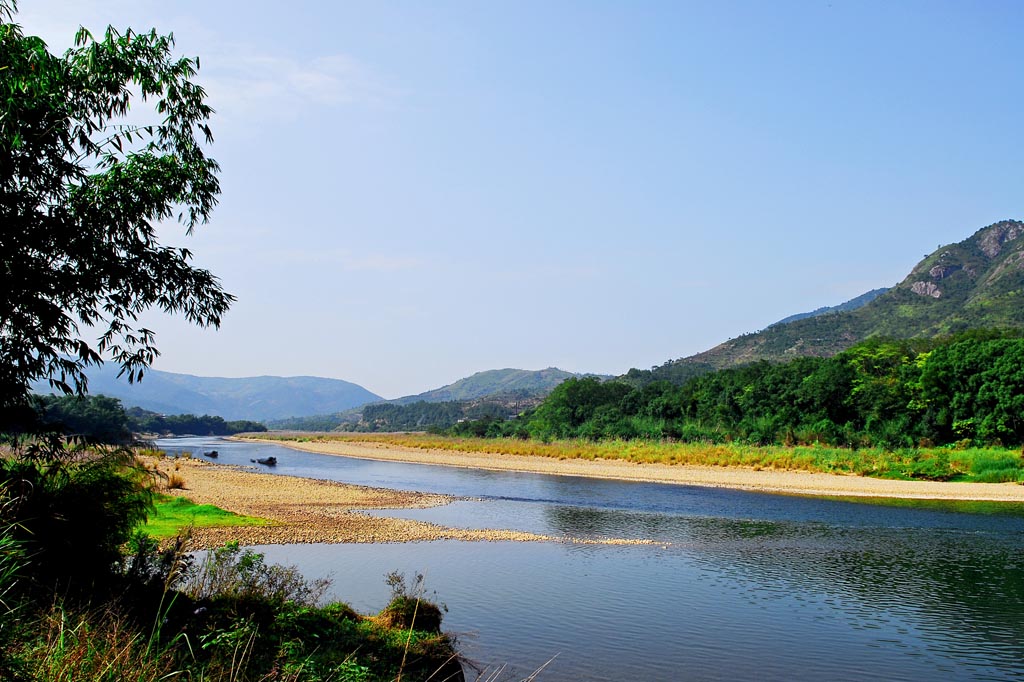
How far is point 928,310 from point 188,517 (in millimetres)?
146875

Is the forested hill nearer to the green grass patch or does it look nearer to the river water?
the river water

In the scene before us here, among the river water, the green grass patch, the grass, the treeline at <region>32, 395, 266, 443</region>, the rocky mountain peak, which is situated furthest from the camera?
the rocky mountain peak

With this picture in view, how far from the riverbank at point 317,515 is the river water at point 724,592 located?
130 cm

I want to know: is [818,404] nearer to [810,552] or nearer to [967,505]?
[967,505]

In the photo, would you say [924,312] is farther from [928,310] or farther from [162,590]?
[162,590]

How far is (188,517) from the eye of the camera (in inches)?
963

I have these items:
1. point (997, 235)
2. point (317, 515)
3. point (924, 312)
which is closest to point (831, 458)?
point (317, 515)

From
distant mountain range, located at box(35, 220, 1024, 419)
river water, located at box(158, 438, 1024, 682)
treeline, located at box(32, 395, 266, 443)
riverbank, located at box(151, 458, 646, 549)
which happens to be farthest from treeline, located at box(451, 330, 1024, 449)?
treeline, located at box(32, 395, 266, 443)

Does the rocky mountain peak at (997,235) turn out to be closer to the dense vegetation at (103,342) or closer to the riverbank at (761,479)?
the riverbank at (761,479)

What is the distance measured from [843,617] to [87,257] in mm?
15718

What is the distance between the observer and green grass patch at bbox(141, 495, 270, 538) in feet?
73.1

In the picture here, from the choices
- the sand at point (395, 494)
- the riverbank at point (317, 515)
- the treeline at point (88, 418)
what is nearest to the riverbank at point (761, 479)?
the sand at point (395, 494)

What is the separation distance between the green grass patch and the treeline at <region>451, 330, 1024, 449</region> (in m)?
50.3

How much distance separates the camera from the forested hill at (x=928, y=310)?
124 m
